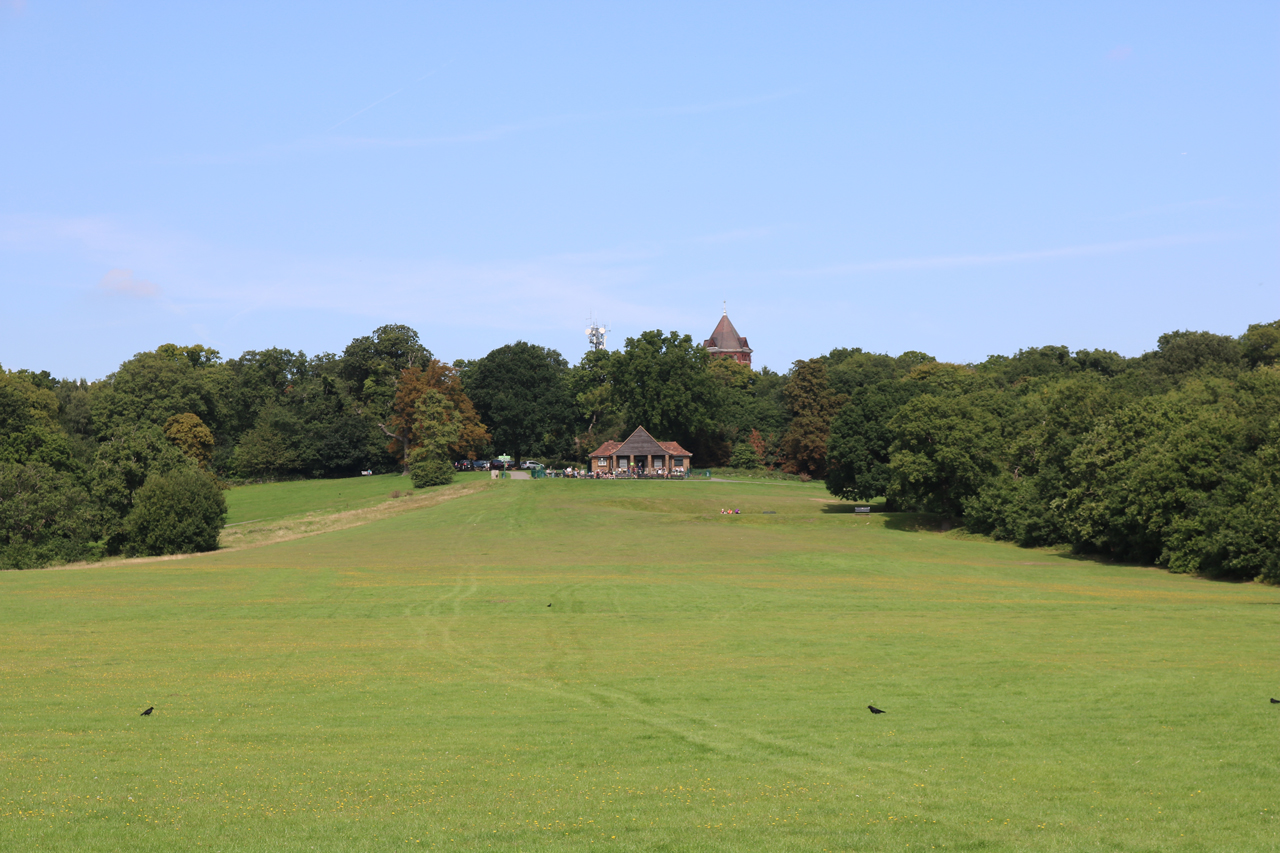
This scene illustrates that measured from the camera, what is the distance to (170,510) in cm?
6366

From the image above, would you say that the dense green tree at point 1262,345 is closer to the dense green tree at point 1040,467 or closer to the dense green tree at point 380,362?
the dense green tree at point 1040,467

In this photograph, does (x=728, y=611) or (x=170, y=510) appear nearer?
(x=728, y=611)

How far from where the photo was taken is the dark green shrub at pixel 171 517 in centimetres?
6322

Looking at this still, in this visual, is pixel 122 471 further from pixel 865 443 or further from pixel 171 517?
pixel 865 443

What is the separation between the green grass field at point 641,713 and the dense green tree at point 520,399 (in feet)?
278

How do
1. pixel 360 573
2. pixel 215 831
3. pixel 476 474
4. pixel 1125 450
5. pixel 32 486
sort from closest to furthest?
pixel 215 831, pixel 360 573, pixel 1125 450, pixel 32 486, pixel 476 474

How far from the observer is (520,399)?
13188 centimetres

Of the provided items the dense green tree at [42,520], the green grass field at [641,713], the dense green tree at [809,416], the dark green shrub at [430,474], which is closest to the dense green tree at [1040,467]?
the green grass field at [641,713]

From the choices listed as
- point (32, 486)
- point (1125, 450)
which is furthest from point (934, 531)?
point (32, 486)

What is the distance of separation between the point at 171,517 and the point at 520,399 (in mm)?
70637

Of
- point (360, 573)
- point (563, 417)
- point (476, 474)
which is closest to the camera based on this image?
point (360, 573)

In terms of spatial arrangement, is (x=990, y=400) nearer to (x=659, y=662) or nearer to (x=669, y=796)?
(x=659, y=662)

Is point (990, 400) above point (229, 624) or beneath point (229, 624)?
above

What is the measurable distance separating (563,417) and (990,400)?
220 ft
